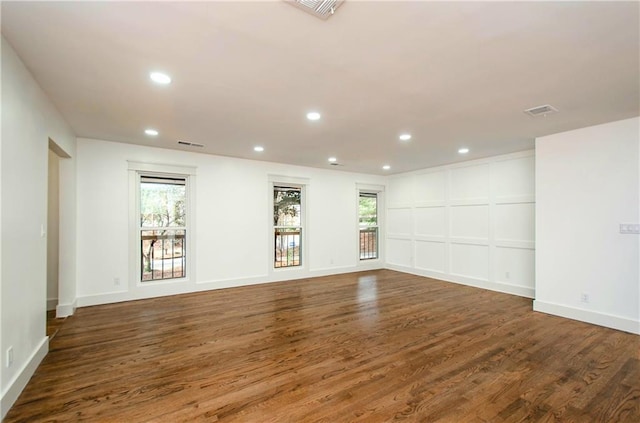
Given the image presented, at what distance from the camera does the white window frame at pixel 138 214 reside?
470cm

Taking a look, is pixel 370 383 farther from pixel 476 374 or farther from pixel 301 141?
pixel 301 141

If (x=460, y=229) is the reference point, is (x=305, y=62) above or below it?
above

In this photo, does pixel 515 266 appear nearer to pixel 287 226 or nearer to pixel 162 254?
pixel 287 226

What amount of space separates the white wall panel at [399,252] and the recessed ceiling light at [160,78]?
6.03 m

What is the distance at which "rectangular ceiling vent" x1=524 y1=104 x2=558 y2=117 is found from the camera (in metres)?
3.07

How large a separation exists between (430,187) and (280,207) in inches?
132

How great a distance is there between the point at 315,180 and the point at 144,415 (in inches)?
206

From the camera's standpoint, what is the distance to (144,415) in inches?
77.0

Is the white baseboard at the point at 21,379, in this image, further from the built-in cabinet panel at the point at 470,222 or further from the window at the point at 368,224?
the built-in cabinet panel at the point at 470,222

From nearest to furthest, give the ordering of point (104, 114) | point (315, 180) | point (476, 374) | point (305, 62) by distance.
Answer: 1. point (305, 62)
2. point (476, 374)
3. point (104, 114)
4. point (315, 180)

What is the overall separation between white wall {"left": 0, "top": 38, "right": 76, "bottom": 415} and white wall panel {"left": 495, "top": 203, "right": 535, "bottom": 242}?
6.32m

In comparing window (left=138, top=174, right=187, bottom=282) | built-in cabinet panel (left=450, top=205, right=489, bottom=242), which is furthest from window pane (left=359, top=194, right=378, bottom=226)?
window (left=138, top=174, right=187, bottom=282)

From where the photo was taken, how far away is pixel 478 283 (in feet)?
18.5

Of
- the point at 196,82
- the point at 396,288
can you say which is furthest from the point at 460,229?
the point at 196,82
